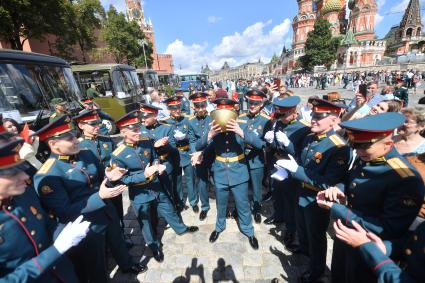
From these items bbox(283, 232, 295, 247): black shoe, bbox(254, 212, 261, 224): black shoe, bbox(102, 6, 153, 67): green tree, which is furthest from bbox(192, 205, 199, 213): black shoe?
bbox(102, 6, 153, 67): green tree

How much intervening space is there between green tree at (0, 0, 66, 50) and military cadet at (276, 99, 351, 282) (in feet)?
64.5

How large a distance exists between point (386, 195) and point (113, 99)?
11.9 metres

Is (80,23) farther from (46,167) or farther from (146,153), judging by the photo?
(46,167)

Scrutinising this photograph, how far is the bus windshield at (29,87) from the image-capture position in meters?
5.90

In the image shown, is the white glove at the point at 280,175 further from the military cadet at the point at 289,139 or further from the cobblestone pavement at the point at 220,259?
the cobblestone pavement at the point at 220,259

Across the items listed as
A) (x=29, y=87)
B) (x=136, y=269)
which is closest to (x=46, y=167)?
(x=136, y=269)

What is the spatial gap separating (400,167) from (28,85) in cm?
857

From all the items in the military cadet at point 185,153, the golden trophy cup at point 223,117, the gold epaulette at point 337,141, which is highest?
the golden trophy cup at point 223,117

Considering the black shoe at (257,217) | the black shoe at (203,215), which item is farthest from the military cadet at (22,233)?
the black shoe at (257,217)

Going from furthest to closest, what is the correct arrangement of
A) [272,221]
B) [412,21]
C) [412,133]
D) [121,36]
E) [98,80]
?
[412,21], [121,36], [98,80], [272,221], [412,133]

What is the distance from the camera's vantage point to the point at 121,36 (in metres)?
34.8

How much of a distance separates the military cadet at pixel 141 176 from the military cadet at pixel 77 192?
0.41m

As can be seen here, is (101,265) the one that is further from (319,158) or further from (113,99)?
(113,99)

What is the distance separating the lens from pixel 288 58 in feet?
255
